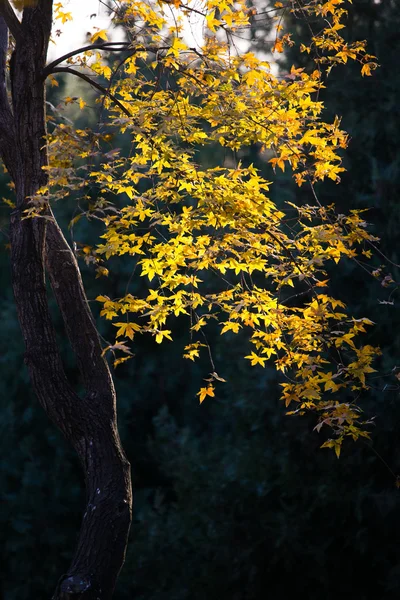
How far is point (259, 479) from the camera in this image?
7520 mm

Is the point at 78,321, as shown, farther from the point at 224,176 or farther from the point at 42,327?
the point at 224,176

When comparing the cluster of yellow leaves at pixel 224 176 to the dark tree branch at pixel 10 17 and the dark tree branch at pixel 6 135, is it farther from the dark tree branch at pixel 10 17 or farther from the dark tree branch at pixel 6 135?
the dark tree branch at pixel 10 17

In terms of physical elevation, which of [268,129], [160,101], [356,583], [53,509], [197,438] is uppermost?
[160,101]

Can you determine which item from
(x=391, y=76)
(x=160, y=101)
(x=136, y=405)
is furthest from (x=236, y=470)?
(x=160, y=101)

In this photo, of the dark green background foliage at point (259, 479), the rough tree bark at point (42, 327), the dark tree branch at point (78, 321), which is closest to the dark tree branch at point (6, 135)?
the rough tree bark at point (42, 327)

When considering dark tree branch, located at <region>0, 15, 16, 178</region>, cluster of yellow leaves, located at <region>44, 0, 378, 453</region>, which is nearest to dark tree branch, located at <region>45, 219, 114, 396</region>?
cluster of yellow leaves, located at <region>44, 0, 378, 453</region>

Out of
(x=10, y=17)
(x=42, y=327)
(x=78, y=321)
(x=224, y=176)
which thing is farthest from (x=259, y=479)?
(x=10, y=17)

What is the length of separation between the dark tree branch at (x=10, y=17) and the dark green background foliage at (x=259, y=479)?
4512 mm

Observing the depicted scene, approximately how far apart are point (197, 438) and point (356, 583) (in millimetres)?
2138

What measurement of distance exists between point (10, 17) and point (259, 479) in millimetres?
5232

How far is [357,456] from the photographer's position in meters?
7.19

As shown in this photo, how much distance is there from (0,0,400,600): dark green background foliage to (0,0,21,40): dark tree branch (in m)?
4.51

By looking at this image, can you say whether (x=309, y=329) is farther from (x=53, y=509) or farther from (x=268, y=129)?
(x=53, y=509)

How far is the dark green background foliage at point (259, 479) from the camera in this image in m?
7.27
